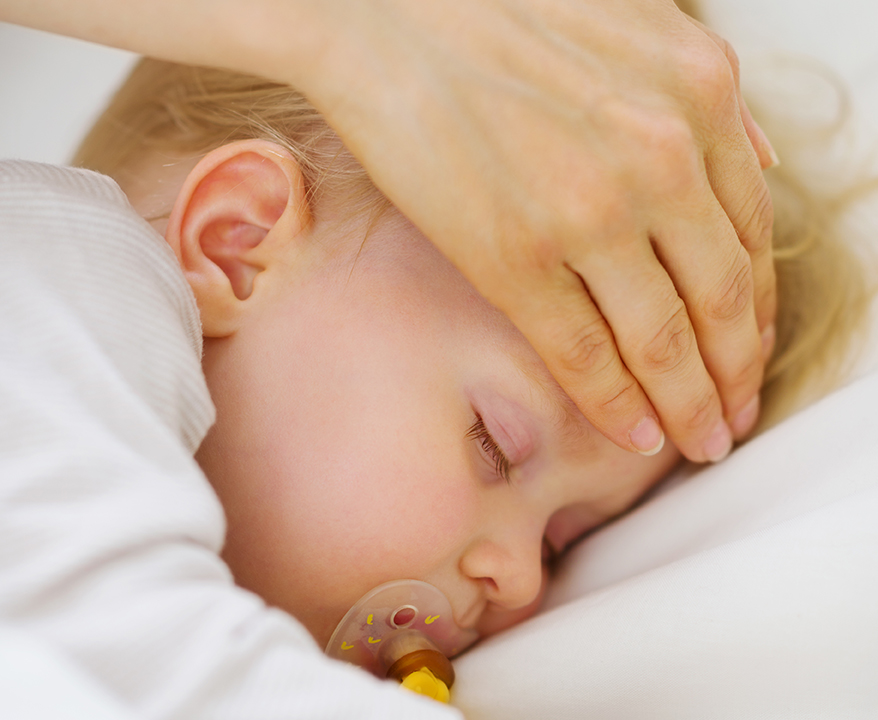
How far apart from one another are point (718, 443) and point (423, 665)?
455mm

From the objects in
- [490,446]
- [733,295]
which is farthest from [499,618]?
[733,295]

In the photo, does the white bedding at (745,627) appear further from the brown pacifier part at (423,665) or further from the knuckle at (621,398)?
the knuckle at (621,398)

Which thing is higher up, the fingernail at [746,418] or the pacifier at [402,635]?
Answer: the fingernail at [746,418]

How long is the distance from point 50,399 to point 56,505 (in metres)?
0.08

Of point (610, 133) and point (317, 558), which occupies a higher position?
point (610, 133)

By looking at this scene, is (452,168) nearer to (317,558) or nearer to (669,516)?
(317,558)

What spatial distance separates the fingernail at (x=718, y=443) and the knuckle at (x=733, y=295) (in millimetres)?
188

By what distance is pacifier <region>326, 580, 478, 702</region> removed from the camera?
2.71 feet

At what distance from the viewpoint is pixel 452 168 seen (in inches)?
25.5

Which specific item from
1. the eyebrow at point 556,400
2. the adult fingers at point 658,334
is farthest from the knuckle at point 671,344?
the eyebrow at point 556,400

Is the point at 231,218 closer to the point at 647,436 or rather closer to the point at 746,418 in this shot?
the point at 647,436

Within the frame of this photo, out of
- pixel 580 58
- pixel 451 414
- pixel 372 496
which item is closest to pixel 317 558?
pixel 372 496

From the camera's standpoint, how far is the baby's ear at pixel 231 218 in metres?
0.83

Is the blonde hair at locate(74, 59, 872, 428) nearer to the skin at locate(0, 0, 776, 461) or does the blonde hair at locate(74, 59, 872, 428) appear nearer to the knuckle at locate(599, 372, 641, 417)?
the skin at locate(0, 0, 776, 461)
